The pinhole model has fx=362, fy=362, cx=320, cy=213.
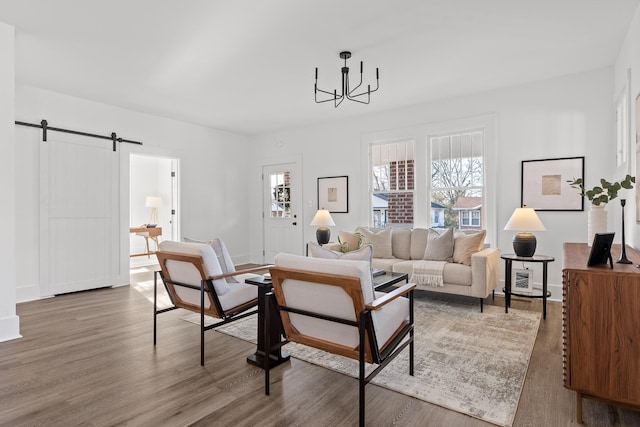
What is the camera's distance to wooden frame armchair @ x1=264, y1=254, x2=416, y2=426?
1.87m

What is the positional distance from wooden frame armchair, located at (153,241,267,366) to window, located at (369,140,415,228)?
3.48 metres

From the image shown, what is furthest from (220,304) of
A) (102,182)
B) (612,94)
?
(612,94)

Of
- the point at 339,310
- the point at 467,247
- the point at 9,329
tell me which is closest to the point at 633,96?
the point at 467,247

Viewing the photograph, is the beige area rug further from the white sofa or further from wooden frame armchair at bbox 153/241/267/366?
wooden frame armchair at bbox 153/241/267/366

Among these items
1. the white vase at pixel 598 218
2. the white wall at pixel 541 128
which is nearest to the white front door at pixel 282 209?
the white wall at pixel 541 128

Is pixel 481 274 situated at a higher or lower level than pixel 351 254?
lower

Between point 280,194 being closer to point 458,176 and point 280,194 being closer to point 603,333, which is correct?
point 458,176

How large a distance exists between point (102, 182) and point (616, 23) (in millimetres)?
6304

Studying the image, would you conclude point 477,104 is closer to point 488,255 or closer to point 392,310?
point 488,255

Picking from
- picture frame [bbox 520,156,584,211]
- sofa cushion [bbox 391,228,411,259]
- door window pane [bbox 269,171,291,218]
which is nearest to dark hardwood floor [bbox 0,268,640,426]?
picture frame [bbox 520,156,584,211]

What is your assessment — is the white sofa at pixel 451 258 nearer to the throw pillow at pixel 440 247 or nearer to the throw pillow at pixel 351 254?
the throw pillow at pixel 440 247

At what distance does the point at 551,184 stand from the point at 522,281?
131cm

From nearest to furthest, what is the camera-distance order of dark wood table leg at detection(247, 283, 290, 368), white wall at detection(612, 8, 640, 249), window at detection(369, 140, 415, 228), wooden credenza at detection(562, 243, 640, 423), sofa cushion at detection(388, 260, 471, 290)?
wooden credenza at detection(562, 243, 640, 423), dark wood table leg at detection(247, 283, 290, 368), white wall at detection(612, 8, 640, 249), sofa cushion at detection(388, 260, 471, 290), window at detection(369, 140, 415, 228)

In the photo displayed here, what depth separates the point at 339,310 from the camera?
1.98 metres
